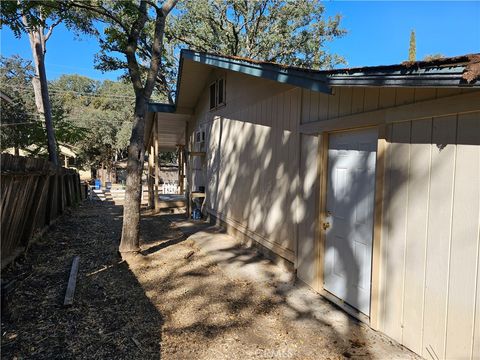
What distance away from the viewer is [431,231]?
2.92 m

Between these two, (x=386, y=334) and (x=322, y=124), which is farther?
(x=322, y=124)

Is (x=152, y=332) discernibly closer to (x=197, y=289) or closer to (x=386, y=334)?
(x=197, y=289)

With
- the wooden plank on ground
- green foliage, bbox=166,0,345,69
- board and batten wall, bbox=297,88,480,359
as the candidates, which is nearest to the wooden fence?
Answer: the wooden plank on ground

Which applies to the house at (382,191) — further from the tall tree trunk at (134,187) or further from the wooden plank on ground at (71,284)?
the wooden plank on ground at (71,284)

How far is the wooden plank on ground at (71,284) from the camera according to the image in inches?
164

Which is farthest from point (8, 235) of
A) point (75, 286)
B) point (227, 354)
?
point (227, 354)

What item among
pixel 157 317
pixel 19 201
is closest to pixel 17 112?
pixel 19 201

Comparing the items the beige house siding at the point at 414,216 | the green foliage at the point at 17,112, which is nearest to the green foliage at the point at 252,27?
the green foliage at the point at 17,112

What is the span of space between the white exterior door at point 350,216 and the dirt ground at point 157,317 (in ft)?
1.73

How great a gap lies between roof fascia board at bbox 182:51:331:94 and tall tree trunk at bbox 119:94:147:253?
1.83 meters

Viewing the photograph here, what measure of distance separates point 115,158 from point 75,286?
39.2 metres

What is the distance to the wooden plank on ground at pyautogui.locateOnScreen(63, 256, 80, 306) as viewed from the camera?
416 cm

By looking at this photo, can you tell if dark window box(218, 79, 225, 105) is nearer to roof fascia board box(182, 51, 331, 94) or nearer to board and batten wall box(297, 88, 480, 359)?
roof fascia board box(182, 51, 331, 94)

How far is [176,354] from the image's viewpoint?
313 centimetres
